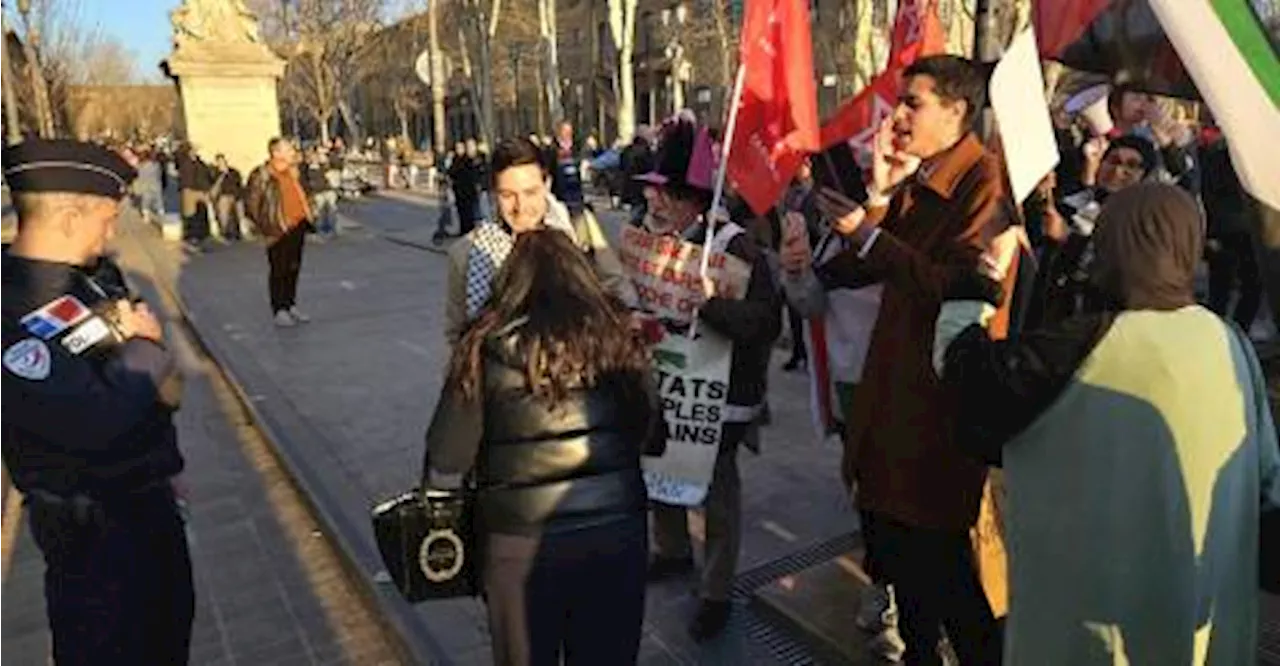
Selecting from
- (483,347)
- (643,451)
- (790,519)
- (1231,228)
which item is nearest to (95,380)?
(483,347)

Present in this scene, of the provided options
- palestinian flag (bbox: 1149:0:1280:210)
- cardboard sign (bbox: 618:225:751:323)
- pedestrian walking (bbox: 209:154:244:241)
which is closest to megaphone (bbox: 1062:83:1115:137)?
cardboard sign (bbox: 618:225:751:323)

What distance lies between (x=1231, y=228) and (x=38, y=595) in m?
7.84

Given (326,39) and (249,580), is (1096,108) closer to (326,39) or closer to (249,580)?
(249,580)

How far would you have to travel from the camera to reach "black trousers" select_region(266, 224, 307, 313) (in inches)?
420

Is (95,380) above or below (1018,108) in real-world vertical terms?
below

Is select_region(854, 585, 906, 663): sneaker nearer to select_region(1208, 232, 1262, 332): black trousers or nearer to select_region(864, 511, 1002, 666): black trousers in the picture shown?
select_region(864, 511, 1002, 666): black trousers

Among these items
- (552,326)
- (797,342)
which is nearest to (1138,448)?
(552,326)

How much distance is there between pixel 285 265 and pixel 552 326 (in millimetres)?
9012

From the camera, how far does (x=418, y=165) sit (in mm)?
38781

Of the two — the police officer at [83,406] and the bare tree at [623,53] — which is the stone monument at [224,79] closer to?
the bare tree at [623,53]

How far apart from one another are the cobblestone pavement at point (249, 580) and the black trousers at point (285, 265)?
3795 mm

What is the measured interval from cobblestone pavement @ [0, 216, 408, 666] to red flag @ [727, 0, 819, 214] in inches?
88.4

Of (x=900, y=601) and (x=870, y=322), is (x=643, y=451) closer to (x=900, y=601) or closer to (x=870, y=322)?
(x=900, y=601)

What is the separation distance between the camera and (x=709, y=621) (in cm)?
396
